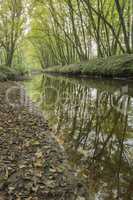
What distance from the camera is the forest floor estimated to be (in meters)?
2.34

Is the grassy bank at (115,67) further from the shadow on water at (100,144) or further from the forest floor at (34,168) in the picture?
the forest floor at (34,168)

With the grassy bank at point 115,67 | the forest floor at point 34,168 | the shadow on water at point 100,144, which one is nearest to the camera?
the forest floor at point 34,168

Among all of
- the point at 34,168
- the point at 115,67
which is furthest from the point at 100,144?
the point at 115,67

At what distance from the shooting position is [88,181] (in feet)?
8.58

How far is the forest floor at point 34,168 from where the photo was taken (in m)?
2.34

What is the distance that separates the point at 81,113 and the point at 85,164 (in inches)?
114

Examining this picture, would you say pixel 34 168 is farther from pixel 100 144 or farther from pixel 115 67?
pixel 115 67

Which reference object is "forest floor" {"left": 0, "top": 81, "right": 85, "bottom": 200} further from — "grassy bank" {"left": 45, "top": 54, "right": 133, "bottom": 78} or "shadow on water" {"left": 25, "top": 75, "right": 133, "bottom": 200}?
"grassy bank" {"left": 45, "top": 54, "right": 133, "bottom": 78}

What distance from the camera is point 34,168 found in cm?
285

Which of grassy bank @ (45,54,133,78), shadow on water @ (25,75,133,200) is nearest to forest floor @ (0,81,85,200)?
shadow on water @ (25,75,133,200)

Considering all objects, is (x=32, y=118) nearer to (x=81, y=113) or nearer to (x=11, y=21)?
(x=81, y=113)

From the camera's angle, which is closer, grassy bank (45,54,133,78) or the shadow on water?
the shadow on water

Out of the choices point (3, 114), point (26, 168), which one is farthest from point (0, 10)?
point (26, 168)

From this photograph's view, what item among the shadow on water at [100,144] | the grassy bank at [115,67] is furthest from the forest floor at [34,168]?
the grassy bank at [115,67]
